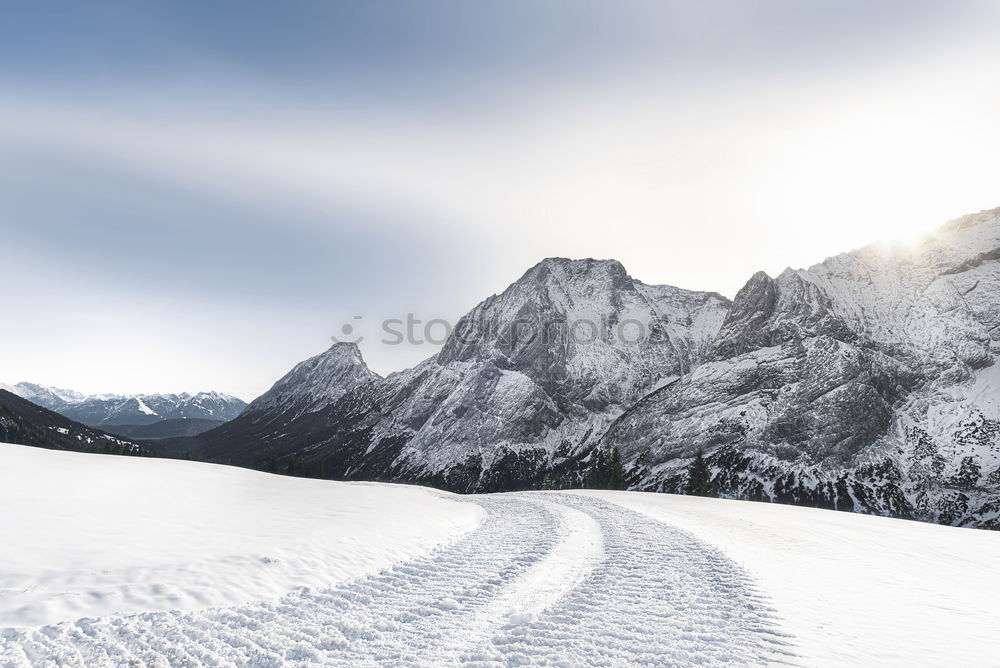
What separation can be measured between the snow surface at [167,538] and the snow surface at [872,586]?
30.8 ft

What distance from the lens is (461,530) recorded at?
62.0 feet

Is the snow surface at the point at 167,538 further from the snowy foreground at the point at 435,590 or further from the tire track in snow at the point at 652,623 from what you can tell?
the tire track in snow at the point at 652,623

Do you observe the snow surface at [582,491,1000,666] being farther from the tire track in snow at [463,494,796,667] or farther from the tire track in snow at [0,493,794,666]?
the tire track in snow at [0,493,794,666]

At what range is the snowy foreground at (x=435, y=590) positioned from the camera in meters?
7.21

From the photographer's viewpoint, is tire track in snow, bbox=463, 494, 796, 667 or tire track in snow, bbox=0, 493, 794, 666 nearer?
tire track in snow, bbox=0, 493, 794, 666

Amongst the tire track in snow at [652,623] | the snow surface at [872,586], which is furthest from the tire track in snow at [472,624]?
the snow surface at [872,586]

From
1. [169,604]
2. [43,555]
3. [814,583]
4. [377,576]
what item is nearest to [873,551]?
[814,583]

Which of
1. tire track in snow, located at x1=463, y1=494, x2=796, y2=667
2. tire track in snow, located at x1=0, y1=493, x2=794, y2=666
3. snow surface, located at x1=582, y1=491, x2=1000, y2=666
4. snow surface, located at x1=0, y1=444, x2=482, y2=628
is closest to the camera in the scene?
tire track in snow, located at x1=0, y1=493, x2=794, y2=666

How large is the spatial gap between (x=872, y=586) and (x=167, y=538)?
711 inches

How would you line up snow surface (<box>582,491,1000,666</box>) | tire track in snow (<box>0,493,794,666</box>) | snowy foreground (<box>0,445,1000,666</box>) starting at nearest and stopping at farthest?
1. tire track in snow (<box>0,493,794,666</box>)
2. snowy foreground (<box>0,445,1000,666</box>)
3. snow surface (<box>582,491,1000,666</box>)

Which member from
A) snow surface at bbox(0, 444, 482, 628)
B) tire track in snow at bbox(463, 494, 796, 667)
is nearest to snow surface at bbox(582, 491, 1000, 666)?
tire track in snow at bbox(463, 494, 796, 667)

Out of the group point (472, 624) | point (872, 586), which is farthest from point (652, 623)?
point (872, 586)

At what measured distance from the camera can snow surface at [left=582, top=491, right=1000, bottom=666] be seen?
782cm

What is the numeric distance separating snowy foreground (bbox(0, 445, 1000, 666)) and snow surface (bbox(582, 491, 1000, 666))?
0.07 meters
